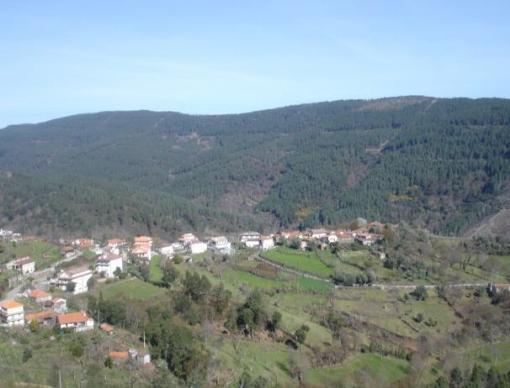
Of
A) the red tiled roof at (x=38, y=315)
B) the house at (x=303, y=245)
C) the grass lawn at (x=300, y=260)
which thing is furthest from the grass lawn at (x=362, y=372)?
the house at (x=303, y=245)

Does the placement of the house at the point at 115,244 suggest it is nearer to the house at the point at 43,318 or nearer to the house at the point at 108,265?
the house at the point at 108,265

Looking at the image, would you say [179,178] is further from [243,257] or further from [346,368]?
[346,368]

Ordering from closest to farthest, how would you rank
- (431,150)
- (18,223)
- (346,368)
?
(346,368) → (18,223) → (431,150)

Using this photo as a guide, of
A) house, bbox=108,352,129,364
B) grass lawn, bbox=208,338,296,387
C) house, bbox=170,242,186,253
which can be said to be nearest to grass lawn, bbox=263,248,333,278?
house, bbox=170,242,186,253

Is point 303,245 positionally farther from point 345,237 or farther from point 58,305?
point 58,305

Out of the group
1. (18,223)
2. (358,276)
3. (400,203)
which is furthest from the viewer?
(400,203)

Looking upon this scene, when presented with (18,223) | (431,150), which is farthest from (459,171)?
(18,223)
